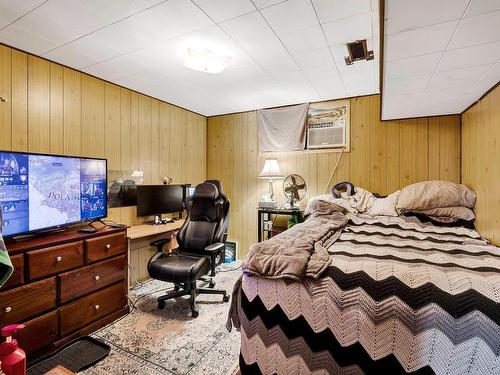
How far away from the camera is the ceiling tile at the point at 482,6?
117 cm

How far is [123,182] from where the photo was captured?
311 cm

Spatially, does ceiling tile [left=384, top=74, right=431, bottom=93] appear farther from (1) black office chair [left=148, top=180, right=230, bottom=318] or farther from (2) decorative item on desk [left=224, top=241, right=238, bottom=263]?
(2) decorative item on desk [left=224, top=241, right=238, bottom=263]

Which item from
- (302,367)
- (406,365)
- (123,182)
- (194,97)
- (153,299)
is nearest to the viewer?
(406,365)

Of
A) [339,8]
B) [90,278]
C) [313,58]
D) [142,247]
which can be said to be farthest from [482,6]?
[142,247]

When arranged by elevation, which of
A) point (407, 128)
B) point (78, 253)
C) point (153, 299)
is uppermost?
point (407, 128)

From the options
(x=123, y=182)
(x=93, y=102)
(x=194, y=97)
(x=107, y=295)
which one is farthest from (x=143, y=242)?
(x=194, y=97)

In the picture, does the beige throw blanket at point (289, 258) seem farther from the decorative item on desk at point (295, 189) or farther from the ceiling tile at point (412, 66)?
the decorative item on desk at point (295, 189)

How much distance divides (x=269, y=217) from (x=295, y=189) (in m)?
0.58

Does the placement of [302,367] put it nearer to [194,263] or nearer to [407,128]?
[194,263]

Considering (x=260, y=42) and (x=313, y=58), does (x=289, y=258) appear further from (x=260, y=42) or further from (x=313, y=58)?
(x=313, y=58)

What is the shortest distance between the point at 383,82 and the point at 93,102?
2826mm

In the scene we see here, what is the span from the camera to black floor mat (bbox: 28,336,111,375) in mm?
1733

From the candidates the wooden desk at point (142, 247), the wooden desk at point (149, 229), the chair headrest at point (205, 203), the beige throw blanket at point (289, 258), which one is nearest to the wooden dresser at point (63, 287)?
the wooden desk at point (149, 229)

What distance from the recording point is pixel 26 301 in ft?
5.66
